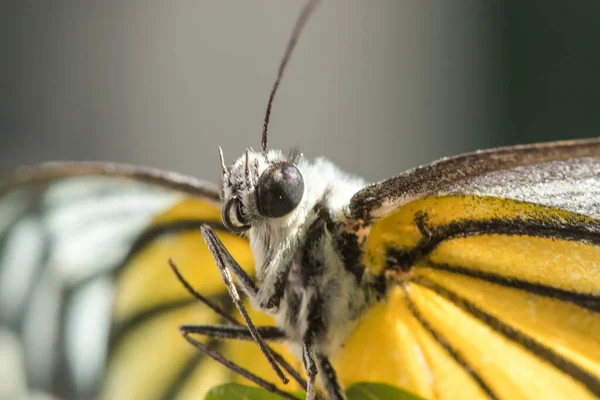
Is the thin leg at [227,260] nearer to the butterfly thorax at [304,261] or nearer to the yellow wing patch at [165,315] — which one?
the butterfly thorax at [304,261]

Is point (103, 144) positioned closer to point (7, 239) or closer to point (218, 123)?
point (218, 123)

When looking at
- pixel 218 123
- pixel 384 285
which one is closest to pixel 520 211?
pixel 384 285

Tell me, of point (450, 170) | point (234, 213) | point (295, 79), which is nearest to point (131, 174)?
point (234, 213)

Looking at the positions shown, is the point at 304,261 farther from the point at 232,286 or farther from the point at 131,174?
the point at 131,174

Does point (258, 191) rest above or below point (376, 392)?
above

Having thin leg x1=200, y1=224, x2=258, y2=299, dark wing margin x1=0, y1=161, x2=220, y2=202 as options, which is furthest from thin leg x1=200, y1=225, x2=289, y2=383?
dark wing margin x1=0, y1=161, x2=220, y2=202

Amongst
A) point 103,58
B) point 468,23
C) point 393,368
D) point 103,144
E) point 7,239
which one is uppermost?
point 468,23

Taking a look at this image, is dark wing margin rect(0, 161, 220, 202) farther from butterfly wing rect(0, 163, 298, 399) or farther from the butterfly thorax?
the butterfly thorax
